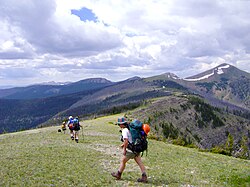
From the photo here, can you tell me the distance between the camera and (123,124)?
1825 centimetres

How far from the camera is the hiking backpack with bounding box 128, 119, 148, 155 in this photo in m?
18.1

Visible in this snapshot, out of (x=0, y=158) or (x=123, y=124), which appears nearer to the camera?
(x=123, y=124)

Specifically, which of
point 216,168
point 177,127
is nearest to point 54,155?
point 216,168

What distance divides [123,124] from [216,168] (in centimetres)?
1197

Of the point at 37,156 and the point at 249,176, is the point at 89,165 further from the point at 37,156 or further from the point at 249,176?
the point at 249,176

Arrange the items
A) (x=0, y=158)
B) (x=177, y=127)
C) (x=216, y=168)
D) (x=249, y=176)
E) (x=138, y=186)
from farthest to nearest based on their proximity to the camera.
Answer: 1. (x=177, y=127)
2. (x=216, y=168)
3. (x=0, y=158)
4. (x=249, y=176)
5. (x=138, y=186)

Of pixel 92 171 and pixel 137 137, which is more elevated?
pixel 137 137

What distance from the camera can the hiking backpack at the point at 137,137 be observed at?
18078 mm

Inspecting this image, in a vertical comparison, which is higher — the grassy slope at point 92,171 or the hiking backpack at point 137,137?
the hiking backpack at point 137,137

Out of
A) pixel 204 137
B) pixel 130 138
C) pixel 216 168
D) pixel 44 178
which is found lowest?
pixel 204 137

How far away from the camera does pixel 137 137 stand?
59.7 ft

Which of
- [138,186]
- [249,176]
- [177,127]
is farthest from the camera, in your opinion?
[177,127]

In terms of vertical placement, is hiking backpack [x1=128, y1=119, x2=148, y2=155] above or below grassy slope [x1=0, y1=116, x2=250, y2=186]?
above

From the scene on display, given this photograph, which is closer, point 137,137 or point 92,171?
point 137,137
